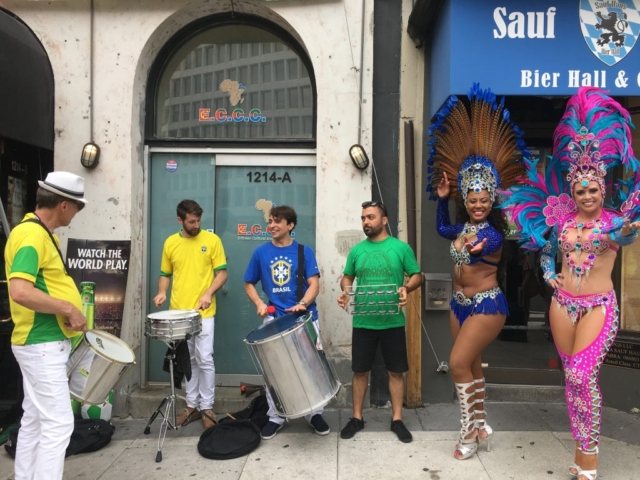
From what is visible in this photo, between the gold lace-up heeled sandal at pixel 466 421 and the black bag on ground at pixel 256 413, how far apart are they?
1626 mm

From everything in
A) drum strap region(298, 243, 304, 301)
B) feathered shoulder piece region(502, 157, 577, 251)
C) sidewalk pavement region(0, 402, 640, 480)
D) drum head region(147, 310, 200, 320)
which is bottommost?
sidewalk pavement region(0, 402, 640, 480)

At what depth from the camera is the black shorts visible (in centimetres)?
387

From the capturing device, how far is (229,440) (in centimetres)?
373

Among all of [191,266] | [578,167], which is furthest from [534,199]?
[191,266]

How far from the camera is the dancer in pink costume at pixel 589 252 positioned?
9.79 ft

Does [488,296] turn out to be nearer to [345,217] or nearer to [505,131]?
[505,131]


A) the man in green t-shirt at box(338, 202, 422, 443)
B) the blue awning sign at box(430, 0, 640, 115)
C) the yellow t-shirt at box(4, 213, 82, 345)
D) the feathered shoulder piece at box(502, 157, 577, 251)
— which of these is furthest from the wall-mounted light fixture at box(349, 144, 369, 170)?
the yellow t-shirt at box(4, 213, 82, 345)

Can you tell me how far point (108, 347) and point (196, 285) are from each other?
1.20m

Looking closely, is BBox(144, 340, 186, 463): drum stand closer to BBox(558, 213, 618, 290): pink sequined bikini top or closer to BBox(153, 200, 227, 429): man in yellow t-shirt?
BBox(153, 200, 227, 429): man in yellow t-shirt

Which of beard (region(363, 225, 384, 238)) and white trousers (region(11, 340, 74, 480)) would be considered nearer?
white trousers (region(11, 340, 74, 480))

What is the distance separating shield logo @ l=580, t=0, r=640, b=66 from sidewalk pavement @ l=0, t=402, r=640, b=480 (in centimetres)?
297

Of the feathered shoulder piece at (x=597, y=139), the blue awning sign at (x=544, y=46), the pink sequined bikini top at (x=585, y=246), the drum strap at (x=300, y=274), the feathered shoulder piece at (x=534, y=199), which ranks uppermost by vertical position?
the blue awning sign at (x=544, y=46)

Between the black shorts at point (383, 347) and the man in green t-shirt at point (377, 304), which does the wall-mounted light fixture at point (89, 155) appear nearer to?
the man in green t-shirt at point (377, 304)

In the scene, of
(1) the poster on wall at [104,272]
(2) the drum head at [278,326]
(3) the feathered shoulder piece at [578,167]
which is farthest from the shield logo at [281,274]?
(3) the feathered shoulder piece at [578,167]
